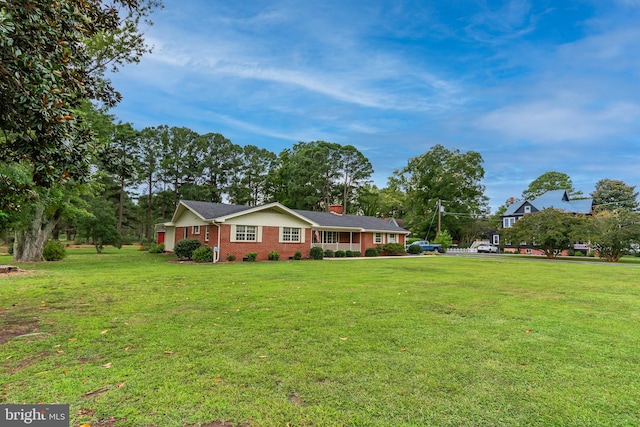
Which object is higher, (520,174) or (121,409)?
(520,174)

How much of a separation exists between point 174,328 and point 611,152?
55745 mm

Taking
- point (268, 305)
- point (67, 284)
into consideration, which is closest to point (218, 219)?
point (67, 284)

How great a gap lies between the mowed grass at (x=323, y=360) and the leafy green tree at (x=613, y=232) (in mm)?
23564

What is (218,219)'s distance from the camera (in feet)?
63.8

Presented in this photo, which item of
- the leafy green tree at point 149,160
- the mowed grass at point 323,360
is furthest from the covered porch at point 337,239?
the leafy green tree at point 149,160

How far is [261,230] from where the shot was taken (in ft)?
70.9

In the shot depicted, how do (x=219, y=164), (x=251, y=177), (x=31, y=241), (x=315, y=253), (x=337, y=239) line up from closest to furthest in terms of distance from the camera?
(x=31, y=241)
(x=315, y=253)
(x=337, y=239)
(x=219, y=164)
(x=251, y=177)

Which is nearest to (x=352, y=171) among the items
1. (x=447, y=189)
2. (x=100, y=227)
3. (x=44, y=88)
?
(x=447, y=189)

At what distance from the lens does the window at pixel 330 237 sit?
27950mm

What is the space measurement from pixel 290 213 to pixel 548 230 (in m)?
22.9

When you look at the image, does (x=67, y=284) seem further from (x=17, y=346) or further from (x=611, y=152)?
(x=611, y=152)

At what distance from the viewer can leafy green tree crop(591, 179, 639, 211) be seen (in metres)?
51.5

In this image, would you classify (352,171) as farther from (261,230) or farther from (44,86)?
(44,86)

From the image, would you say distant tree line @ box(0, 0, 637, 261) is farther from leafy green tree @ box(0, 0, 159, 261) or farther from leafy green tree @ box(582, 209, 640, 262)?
leafy green tree @ box(582, 209, 640, 262)
